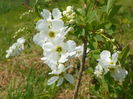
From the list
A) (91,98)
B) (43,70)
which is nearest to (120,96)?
(91,98)

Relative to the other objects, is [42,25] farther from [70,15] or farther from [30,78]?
[30,78]

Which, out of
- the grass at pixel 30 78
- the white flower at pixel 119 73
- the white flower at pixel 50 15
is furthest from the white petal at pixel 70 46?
the grass at pixel 30 78

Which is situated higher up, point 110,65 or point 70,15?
point 70,15

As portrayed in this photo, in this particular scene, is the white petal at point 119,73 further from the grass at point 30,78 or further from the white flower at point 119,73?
the grass at point 30,78

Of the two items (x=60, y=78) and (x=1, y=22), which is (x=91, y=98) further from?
(x=1, y=22)

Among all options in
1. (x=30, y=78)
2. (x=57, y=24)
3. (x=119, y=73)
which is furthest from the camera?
(x=30, y=78)

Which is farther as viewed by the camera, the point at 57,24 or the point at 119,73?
the point at 119,73

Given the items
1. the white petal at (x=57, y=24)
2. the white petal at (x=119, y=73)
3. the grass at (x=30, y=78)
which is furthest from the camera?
the grass at (x=30, y=78)

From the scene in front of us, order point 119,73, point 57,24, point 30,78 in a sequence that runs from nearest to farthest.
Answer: point 57,24
point 119,73
point 30,78

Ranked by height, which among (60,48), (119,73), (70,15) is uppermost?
(70,15)

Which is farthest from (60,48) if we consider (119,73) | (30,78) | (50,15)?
(30,78)

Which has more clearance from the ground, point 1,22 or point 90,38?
point 1,22
